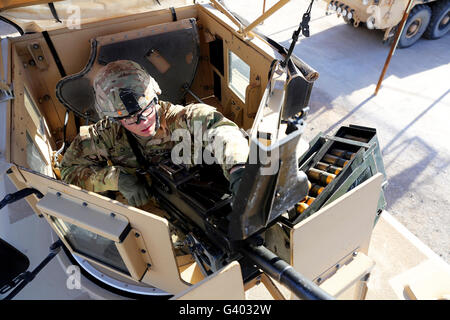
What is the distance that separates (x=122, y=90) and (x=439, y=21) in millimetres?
6759

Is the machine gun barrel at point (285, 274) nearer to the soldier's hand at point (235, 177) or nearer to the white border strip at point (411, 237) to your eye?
the soldier's hand at point (235, 177)

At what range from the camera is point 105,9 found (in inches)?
118

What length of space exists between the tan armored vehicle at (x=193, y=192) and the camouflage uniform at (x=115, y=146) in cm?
19

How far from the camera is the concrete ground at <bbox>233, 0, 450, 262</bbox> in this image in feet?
11.1

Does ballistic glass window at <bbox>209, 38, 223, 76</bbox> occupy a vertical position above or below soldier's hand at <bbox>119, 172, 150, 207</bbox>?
above

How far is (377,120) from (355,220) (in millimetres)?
3103

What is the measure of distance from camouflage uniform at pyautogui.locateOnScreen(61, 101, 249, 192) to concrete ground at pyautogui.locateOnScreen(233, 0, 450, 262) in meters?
2.35

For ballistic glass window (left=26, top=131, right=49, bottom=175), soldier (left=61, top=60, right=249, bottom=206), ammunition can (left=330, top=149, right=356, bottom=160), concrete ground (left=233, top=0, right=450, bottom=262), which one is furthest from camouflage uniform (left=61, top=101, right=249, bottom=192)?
concrete ground (left=233, top=0, right=450, bottom=262)

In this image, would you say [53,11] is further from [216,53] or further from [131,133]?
[216,53]

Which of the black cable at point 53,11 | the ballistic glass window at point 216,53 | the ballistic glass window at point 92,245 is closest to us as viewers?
the ballistic glass window at point 92,245

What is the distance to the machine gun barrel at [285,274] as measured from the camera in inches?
48.6

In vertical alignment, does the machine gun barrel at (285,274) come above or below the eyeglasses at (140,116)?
below

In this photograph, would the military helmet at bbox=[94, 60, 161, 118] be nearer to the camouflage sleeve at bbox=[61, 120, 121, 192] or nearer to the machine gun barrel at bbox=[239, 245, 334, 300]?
the camouflage sleeve at bbox=[61, 120, 121, 192]

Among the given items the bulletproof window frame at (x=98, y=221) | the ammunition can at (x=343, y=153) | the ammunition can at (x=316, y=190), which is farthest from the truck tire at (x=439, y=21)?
the bulletproof window frame at (x=98, y=221)
